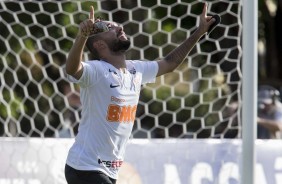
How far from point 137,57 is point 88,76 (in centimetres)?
260

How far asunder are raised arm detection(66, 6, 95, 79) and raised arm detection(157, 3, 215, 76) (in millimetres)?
702

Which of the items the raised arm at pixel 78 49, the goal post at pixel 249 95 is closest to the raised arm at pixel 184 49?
the goal post at pixel 249 95

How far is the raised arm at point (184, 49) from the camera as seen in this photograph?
5285 millimetres

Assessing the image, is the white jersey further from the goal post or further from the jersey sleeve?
the goal post

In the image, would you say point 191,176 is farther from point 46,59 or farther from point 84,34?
point 84,34

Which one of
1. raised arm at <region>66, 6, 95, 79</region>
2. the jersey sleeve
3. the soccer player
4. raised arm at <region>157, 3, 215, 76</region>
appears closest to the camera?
raised arm at <region>66, 6, 95, 79</region>

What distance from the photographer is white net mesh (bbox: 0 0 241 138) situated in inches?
290

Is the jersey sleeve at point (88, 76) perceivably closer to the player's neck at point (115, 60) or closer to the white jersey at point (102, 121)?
the white jersey at point (102, 121)

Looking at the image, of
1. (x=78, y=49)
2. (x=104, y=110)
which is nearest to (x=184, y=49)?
(x=104, y=110)

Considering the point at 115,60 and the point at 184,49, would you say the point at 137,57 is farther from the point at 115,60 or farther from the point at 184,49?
the point at 115,60

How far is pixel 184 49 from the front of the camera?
5.48m

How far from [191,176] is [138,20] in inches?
55.9

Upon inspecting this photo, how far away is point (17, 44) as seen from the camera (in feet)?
25.7

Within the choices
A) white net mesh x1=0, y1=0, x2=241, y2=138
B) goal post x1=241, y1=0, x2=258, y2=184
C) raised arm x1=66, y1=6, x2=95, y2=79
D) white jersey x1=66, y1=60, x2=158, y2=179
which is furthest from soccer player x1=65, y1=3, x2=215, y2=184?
white net mesh x1=0, y1=0, x2=241, y2=138
